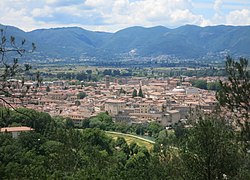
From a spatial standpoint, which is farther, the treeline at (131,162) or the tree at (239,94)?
the treeline at (131,162)

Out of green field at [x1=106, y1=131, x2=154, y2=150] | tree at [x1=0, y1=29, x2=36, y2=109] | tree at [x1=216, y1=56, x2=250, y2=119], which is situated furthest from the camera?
green field at [x1=106, y1=131, x2=154, y2=150]

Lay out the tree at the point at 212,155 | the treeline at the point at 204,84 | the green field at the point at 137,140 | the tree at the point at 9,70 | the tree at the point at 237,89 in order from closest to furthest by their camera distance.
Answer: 1. the tree at the point at 9,70
2. the tree at the point at 237,89
3. the tree at the point at 212,155
4. the green field at the point at 137,140
5. the treeline at the point at 204,84

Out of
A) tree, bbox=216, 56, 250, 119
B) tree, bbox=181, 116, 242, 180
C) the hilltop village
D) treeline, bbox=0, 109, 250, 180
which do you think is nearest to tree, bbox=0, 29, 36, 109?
treeline, bbox=0, 109, 250, 180

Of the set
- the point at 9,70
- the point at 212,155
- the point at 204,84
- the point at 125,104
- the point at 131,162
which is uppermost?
the point at 9,70

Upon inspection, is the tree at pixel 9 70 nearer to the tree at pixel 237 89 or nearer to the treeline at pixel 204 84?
the tree at pixel 237 89

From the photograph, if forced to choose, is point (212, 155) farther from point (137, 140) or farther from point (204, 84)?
point (204, 84)

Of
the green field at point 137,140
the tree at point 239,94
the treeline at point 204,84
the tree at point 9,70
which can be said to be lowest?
the treeline at point 204,84

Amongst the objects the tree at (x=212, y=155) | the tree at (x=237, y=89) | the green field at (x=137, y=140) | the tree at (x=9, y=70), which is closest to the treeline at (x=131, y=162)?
the tree at (x=212, y=155)

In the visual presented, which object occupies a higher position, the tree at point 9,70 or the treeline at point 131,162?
the tree at point 9,70

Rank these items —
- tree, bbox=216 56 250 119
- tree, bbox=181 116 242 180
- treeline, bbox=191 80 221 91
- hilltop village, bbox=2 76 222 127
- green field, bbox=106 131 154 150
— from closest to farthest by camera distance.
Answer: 1. tree, bbox=216 56 250 119
2. tree, bbox=181 116 242 180
3. green field, bbox=106 131 154 150
4. hilltop village, bbox=2 76 222 127
5. treeline, bbox=191 80 221 91

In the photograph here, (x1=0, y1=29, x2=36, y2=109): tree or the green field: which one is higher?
(x1=0, y1=29, x2=36, y2=109): tree

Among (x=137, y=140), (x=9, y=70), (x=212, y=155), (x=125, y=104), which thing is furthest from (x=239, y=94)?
(x=125, y=104)

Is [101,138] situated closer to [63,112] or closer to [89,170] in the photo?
[89,170]

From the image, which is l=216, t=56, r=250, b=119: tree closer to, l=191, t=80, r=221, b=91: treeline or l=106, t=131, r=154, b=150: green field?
l=106, t=131, r=154, b=150: green field
